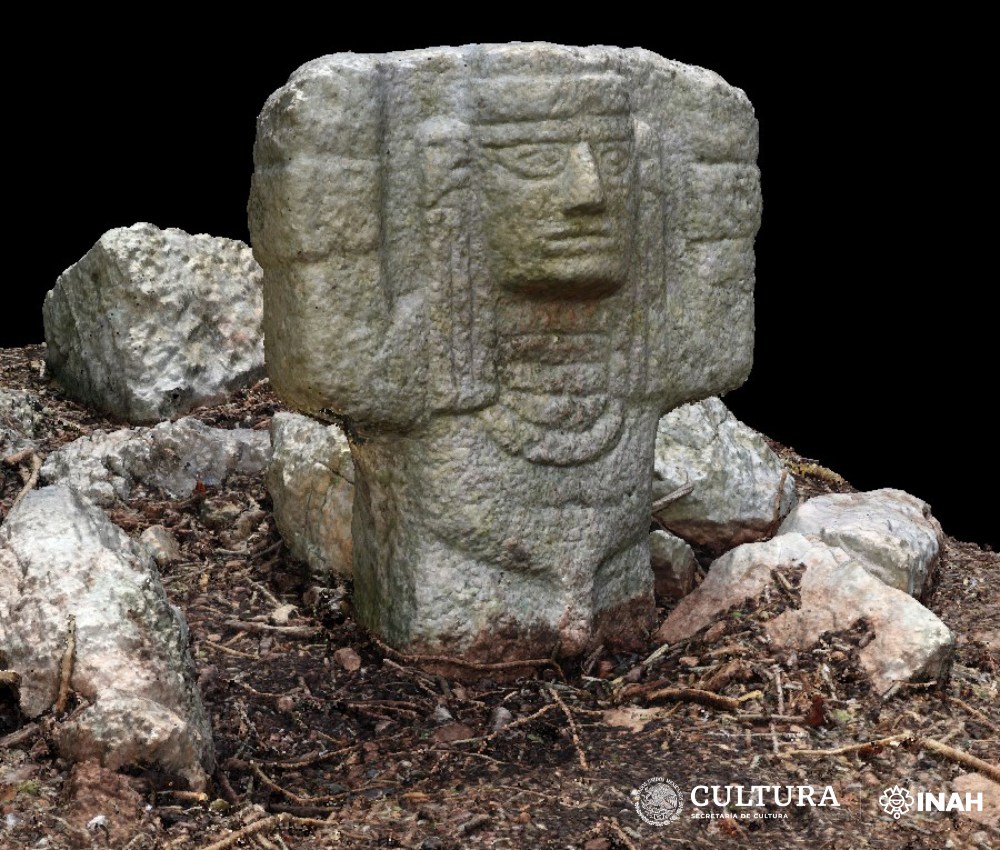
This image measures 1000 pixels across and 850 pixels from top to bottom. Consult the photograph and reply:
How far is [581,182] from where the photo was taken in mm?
4168

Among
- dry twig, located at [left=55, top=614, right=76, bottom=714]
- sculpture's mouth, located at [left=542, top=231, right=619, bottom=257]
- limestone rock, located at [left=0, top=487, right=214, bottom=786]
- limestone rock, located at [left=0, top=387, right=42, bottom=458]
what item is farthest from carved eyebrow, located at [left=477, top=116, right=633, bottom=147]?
limestone rock, located at [left=0, top=387, right=42, bottom=458]

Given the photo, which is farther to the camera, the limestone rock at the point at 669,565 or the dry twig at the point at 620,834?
the limestone rock at the point at 669,565

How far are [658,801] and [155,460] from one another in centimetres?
276

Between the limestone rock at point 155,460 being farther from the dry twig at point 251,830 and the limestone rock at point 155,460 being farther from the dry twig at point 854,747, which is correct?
the dry twig at point 854,747

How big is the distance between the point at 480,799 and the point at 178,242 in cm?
368

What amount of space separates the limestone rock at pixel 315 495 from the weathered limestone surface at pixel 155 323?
1.23m

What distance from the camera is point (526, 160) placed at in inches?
164

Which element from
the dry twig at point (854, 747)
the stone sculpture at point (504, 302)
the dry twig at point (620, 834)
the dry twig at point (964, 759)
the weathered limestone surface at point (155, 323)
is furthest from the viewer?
the weathered limestone surface at point (155, 323)

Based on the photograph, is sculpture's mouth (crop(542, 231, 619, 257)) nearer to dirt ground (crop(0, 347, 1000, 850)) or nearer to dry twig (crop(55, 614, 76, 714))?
dirt ground (crop(0, 347, 1000, 850))

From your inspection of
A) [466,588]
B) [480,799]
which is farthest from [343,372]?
[480,799]

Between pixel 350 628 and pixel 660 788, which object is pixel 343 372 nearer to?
pixel 350 628

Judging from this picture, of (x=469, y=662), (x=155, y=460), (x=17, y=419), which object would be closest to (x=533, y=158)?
(x=469, y=662)

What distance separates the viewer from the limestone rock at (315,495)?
5031 millimetres

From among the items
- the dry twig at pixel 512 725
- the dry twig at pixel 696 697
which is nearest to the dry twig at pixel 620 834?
the dry twig at pixel 512 725
